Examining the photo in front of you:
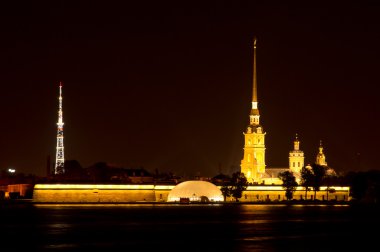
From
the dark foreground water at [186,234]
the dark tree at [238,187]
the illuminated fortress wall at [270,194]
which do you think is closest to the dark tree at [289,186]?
the illuminated fortress wall at [270,194]

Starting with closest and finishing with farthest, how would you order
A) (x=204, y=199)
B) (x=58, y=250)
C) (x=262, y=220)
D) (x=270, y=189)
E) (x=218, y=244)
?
(x=58, y=250), (x=218, y=244), (x=262, y=220), (x=204, y=199), (x=270, y=189)

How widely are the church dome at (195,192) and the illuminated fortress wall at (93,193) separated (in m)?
7.40

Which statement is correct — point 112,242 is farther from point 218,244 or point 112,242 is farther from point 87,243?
point 218,244

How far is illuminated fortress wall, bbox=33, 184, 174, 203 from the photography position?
18112cm

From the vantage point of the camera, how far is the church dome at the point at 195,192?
585 feet

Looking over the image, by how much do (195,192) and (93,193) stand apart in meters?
18.5

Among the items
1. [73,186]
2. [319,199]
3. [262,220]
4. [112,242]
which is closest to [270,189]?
[319,199]

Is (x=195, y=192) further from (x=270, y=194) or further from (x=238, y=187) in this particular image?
(x=270, y=194)

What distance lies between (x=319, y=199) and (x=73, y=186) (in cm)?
4853

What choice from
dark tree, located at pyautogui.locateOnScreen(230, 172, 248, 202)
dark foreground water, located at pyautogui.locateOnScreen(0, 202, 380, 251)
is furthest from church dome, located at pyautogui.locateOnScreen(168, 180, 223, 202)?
dark foreground water, located at pyautogui.locateOnScreen(0, 202, 380, 251)

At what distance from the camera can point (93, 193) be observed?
183 metres

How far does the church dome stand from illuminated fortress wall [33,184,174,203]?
7.40m

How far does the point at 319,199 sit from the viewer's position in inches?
7859

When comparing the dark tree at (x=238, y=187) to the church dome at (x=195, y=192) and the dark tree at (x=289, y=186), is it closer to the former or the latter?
the dark tree at (x=289, y=186)
